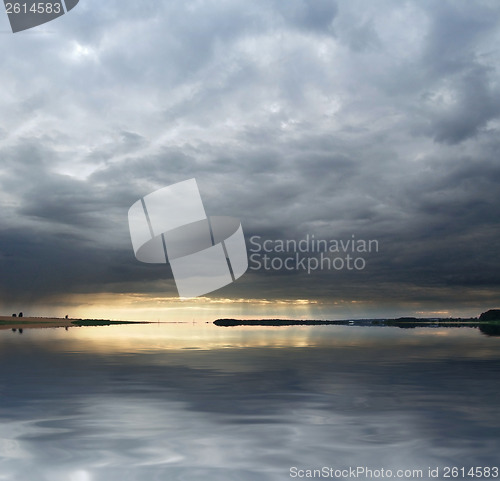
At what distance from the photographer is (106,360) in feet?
156

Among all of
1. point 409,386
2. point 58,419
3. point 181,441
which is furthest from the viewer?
point 409,386

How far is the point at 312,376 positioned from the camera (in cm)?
3509

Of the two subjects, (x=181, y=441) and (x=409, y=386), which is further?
(x=409, y=386)

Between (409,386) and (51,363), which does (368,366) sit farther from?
(51,363)

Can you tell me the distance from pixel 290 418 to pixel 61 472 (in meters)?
10.1

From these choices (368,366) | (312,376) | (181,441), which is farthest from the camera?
(368,366)

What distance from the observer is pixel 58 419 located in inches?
860

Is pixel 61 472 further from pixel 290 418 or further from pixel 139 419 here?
pixel 290 418

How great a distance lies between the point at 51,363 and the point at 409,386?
31.1 metres

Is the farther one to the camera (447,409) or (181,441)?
(447,409)

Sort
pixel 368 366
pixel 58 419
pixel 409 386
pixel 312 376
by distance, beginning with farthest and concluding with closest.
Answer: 1. pixel 368 366
2. pixel 312 376
3. pixel 409 386
4. pixel 58 419

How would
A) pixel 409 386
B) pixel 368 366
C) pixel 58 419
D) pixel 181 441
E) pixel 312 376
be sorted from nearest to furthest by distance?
pixel 181 441, pixel 58 419, pixel 409 386, pixel 312 376, pixel 368 366

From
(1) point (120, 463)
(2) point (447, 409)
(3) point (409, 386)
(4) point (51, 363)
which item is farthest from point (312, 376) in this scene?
(4) point (51, 363)

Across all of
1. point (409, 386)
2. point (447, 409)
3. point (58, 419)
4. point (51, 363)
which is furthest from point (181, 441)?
point (51, 363)
